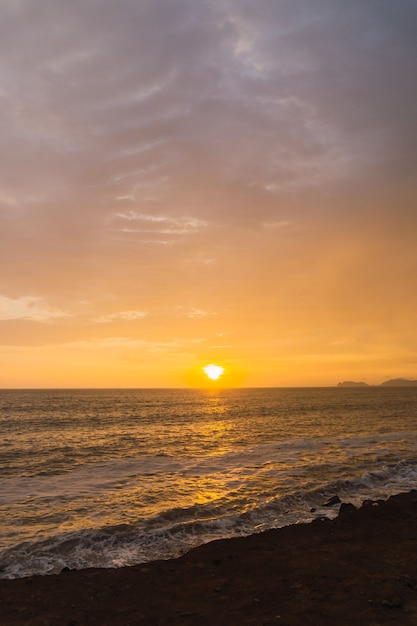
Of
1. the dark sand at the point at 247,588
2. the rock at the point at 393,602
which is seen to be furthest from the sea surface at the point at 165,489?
the rock at the point at 393,602

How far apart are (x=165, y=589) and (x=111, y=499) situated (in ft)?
37.0

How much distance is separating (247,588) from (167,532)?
6.20 m

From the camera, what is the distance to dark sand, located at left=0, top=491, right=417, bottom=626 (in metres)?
9.85

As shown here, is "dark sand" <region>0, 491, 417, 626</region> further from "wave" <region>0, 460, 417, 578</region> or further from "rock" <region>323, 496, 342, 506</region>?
"rock" <region>323, 496, 342, 506</region>

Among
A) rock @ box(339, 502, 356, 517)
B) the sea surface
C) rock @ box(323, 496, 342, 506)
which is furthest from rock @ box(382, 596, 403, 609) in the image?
rock @ box(323, 496, 342, 506)

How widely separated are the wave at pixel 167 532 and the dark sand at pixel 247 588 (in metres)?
1.15

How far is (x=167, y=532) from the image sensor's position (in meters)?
16.8

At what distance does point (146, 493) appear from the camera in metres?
23.2

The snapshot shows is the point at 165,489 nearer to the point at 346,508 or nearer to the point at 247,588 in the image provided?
the point at 346,508

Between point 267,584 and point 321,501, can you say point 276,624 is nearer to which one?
point 267,584

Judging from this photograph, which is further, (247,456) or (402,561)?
(247,456)

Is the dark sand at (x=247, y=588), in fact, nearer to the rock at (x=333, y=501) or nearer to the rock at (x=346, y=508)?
the rock at (x=346, y=508)

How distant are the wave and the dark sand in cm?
115

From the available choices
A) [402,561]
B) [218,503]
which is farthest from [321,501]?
[402,561]
